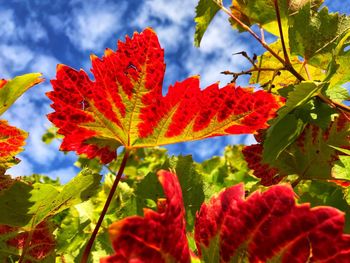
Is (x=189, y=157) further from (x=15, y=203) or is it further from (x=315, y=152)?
(x=15, y=203)

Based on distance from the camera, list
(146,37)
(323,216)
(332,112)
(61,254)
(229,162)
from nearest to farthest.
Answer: (323,216)
(146,37)
(332,112)
(61,254)
(229,162)

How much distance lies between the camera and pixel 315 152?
118 centimetres

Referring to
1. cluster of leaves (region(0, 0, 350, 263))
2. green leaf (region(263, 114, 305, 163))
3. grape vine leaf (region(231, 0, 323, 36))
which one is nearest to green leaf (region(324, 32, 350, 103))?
cluster of leaves (region(0, 0, 350, 263))

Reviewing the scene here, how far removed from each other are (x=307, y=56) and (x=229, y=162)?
2523 millimetres

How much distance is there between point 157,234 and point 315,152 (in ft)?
2.49

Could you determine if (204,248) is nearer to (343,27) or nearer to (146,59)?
(146,59)

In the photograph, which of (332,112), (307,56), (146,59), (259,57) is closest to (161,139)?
(146,59)

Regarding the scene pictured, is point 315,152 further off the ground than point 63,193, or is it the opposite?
point 315,152

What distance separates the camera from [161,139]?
3.14 ft

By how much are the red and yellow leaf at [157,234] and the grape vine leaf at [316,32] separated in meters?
0.76

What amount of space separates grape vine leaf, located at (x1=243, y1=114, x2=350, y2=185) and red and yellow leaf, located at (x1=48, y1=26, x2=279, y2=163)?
35 cm

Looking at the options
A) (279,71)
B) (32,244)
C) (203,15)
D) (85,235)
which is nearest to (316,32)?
(279,71)

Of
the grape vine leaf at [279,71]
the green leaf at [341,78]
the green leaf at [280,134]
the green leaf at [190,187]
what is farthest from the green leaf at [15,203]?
the grape vine leaf at [279,71]

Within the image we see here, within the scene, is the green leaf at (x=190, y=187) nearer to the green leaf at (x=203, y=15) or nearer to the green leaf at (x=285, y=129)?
the green leaf at (x=285, y=129)
